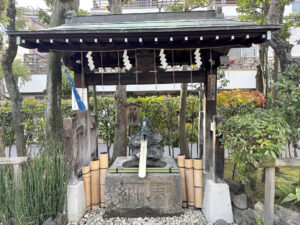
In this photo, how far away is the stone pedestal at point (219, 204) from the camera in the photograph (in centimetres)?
337

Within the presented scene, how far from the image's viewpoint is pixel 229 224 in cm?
332

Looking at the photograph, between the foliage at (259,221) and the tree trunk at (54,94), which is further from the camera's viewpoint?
the tree trunk at (54,94)

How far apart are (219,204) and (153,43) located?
3065 mm

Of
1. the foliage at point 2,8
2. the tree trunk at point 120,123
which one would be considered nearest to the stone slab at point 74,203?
the tree trunk at point 120,123

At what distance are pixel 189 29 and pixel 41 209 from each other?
3.61 metres

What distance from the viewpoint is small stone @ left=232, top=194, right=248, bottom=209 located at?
137 inches

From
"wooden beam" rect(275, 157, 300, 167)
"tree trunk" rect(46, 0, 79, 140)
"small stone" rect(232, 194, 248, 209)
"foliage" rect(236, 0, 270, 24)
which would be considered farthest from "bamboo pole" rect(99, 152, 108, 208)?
"foliage" rect(236, 0, 270, 24)

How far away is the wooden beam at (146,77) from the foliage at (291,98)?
1444 millimetres

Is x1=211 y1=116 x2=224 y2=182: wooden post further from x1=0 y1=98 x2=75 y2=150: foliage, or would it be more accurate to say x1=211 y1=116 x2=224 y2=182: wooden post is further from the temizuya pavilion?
x1=0 y1=98 x2=75 y2=150: foliage

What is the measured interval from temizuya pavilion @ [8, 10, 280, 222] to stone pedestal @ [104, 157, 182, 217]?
2.55ft

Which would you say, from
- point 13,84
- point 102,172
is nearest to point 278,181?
point 102,172

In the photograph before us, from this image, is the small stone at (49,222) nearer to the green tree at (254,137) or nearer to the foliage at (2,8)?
the green tree at (254,137)

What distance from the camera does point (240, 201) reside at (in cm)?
351

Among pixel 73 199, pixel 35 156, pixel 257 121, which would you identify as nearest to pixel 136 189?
pixel 73 199
